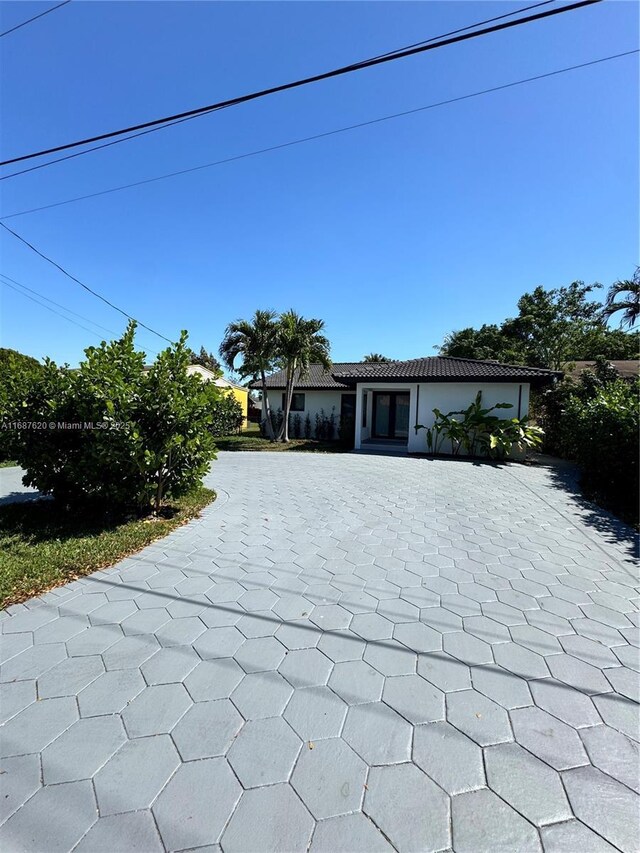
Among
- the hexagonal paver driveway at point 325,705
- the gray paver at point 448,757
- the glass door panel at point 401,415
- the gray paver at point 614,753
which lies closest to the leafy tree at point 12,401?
the hexagonal paver driveway at point 325,705

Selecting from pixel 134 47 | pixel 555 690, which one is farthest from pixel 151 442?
pixel 134 47

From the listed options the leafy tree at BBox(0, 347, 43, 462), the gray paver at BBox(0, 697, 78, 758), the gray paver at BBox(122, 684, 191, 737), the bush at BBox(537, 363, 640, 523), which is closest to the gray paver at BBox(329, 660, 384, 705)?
the gray paver at BBox(122, 684, 191, 737)

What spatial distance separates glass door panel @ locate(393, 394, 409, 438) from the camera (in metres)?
16.7

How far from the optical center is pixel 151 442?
15.8ft

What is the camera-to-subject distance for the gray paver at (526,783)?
1.51 meters

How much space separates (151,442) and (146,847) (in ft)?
13.1

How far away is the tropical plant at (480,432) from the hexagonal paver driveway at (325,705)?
295 inches

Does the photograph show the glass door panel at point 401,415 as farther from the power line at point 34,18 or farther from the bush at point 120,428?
the power line at point 34,18

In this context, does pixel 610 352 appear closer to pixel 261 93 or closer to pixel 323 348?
pixel 323 348

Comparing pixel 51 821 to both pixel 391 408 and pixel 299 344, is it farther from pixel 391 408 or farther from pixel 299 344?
pixel 391 408

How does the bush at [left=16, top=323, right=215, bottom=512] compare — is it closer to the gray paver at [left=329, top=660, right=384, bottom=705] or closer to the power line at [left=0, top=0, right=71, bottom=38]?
the gray paver at [left=329, top=660, right=384, bottom=705]

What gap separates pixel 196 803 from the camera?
60.1 inches

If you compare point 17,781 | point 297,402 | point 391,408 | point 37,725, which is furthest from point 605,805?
point 297,402

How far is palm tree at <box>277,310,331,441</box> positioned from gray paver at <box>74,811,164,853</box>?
13.8 meters
